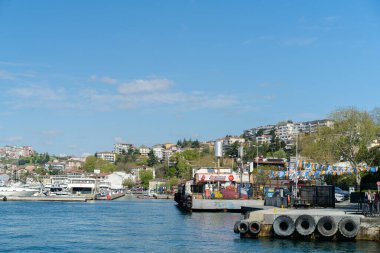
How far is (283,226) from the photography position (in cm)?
3297

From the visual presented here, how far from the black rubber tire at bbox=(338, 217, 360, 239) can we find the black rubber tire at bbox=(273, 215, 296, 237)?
2674 mm

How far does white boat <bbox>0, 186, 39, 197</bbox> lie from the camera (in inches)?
4759

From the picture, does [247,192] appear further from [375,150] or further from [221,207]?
[375,150]

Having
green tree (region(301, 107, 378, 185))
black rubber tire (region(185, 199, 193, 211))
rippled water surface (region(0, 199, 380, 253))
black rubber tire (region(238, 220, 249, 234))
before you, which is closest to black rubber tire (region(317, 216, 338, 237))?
rippled water surface (region(0, 199, 380, 253))

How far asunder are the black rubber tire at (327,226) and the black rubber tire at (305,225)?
0.37 m

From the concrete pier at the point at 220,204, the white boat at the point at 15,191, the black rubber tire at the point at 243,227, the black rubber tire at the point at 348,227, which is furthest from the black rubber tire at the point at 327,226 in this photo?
the white boat at the point at 15,191

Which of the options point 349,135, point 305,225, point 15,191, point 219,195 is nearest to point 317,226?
point 305,225

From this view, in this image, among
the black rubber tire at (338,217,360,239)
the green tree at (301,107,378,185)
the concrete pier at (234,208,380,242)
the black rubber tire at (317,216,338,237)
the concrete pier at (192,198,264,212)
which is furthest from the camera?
the green tree at (301,107,378,185)

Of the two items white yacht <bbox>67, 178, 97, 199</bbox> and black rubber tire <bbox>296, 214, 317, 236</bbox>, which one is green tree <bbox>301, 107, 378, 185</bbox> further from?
white yacht <bbox>67, 178, 97, 199</bbox>

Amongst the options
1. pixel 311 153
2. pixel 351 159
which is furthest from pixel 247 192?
pixel 311 153

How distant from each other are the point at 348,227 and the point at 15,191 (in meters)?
102

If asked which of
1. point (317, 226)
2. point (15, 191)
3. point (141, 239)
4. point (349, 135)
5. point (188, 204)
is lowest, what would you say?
point (141, 239)

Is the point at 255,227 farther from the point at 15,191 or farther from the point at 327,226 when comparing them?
the point at 15,191

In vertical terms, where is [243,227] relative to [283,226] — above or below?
below
